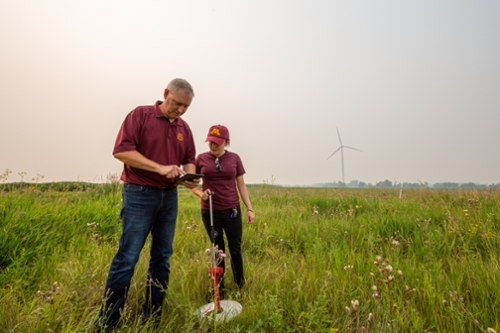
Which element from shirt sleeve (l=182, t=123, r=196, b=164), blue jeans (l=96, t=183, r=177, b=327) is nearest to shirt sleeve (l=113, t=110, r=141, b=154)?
blue jeans (l=96, t=183, r=177, b=327)

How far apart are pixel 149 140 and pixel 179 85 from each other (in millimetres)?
573

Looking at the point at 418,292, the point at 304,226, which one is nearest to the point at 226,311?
the point at 418,292

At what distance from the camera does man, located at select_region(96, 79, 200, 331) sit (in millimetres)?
2746

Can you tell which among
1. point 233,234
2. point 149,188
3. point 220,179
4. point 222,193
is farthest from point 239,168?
point 149,188

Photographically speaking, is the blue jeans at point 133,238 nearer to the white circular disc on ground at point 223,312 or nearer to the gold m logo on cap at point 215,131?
the white circular disc on ground at point 223,312

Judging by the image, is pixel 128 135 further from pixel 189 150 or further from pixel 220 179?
pixel 220 179

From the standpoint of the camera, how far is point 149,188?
2861 millimetres

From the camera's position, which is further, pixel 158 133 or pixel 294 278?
pixel 294 278

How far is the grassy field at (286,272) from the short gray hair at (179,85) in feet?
6.13

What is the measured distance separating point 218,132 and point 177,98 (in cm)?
107

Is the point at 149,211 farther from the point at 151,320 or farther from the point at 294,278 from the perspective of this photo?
the point at 294,278

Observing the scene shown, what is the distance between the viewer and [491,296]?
3072 millimetres

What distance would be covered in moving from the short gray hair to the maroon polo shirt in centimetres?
27

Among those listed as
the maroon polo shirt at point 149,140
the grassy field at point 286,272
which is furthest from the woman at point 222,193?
the maroon polo shirt at point 149,140
